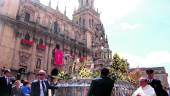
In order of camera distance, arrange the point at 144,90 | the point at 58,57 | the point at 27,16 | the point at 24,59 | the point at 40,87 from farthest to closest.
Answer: the point at 58,57
the point at 27,16
the point at 24,59
the point at 40,87
the point at 144,90

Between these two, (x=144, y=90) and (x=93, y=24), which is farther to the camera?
(x=93, y=24)

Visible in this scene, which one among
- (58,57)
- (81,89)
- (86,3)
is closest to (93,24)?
(86,3)

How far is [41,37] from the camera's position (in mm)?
35125

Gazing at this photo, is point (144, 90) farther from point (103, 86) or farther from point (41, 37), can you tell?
point (41, 37)

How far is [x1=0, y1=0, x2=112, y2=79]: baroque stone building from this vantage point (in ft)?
101

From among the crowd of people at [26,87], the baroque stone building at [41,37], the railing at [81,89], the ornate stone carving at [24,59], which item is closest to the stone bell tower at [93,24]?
the baroque stone building at [41,37]

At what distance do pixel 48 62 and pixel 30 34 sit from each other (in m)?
5.23

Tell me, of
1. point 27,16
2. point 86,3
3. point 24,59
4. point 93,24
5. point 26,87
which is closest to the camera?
point 26,87

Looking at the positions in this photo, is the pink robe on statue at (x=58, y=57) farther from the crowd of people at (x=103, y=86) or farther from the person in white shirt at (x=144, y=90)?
the person in white shirt at (x=144, y=90)

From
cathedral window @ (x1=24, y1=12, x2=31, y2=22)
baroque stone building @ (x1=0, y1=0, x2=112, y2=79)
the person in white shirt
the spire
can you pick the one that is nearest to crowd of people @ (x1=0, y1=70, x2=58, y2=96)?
the person in white shirt

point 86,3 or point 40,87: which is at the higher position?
point 86,3

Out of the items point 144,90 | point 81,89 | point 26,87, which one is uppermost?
point 144,90

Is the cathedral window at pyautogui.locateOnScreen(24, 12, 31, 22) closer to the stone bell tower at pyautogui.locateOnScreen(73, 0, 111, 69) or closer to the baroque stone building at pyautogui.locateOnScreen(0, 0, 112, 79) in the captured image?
the baroque stone building at pyautogui.locateOnScreen(0, 0, 112, 79)

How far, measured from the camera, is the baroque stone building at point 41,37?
101ft
